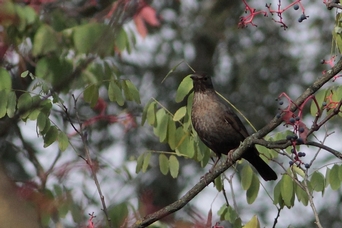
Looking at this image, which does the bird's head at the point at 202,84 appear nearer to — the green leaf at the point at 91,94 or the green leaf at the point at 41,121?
the green leaf at the point at 91,94

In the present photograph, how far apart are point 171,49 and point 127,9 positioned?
33.8ft

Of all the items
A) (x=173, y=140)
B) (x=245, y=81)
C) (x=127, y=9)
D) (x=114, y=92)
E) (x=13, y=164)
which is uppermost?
(x=245, y=81)

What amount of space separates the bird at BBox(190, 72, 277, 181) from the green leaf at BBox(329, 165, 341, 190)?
1.27 meters

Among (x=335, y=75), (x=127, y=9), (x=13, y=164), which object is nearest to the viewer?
(x=127, y=9)

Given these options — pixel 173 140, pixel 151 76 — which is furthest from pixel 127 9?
pixel 151 76

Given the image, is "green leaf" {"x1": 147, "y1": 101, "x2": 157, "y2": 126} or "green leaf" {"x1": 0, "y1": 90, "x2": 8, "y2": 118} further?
"green leaf" {"x1": 147, "y1": 101, "x2": 157, "y2": 126}

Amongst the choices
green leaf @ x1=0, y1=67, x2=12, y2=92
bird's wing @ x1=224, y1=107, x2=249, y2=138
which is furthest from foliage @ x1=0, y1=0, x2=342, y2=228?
bird's wing @ x1=224, y1=107, x2=249, y2=138

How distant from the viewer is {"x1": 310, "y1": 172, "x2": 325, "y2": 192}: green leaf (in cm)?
441

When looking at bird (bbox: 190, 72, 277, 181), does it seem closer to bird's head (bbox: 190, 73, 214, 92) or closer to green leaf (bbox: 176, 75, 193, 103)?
bird's head (bbox: 190, 73, 214, 92)

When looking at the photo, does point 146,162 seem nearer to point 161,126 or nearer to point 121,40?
point 161,126

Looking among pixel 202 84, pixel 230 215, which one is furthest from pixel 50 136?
pixel 202 84

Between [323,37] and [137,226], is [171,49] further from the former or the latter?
[137,226]

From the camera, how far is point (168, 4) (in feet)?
40.4

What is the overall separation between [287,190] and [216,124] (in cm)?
159
